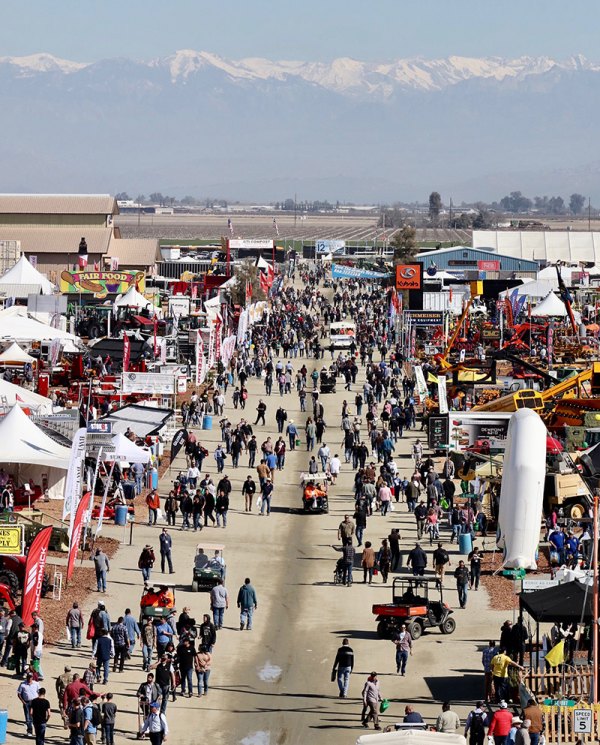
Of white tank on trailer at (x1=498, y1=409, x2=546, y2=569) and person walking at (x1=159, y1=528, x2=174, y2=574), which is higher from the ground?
white tank on trailer at (x1=498, y1=409, x2=546, y2=569)

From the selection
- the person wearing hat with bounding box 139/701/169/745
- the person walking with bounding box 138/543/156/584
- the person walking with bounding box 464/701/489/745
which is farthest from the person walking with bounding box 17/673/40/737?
the person walking with bounding box 138/543/156/584

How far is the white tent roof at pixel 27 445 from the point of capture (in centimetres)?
3225

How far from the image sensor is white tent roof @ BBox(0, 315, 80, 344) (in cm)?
4934

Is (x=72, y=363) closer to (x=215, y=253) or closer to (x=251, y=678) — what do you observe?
(x=251, y=678)

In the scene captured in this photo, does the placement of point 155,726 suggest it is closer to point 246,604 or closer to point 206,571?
point 246,604

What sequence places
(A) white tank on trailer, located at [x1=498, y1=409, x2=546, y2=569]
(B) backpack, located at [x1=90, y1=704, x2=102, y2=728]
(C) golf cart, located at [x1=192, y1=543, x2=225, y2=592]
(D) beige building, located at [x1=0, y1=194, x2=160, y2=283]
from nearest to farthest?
(B) backpack, located at [x1=90, y1=704, x2=102, y2=728]
(A) white tank on trailer, located at [x1=498, y1=409, x2=546, y2=569]
(C) golf cart, located at [x1=192, y1=543, x2=225, y2=592]
(D) beige building, located at [x1=0, y1=194, x2=160, y2=283]

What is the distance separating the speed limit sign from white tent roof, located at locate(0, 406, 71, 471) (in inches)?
560

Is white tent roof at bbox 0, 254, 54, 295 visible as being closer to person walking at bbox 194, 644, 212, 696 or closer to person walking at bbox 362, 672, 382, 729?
person walking at bbox 194, 644, 212, 696

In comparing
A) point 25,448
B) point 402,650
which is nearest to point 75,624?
point 402,650

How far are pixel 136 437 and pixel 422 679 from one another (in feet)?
54.3

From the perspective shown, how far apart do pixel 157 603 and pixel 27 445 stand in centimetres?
797

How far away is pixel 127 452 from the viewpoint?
34969 millimetres

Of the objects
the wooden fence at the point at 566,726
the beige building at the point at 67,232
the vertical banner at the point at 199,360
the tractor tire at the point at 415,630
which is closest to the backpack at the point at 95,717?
the wooden fence at the point at 566,726

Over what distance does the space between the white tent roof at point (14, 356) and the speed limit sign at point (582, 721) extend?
3116cm
